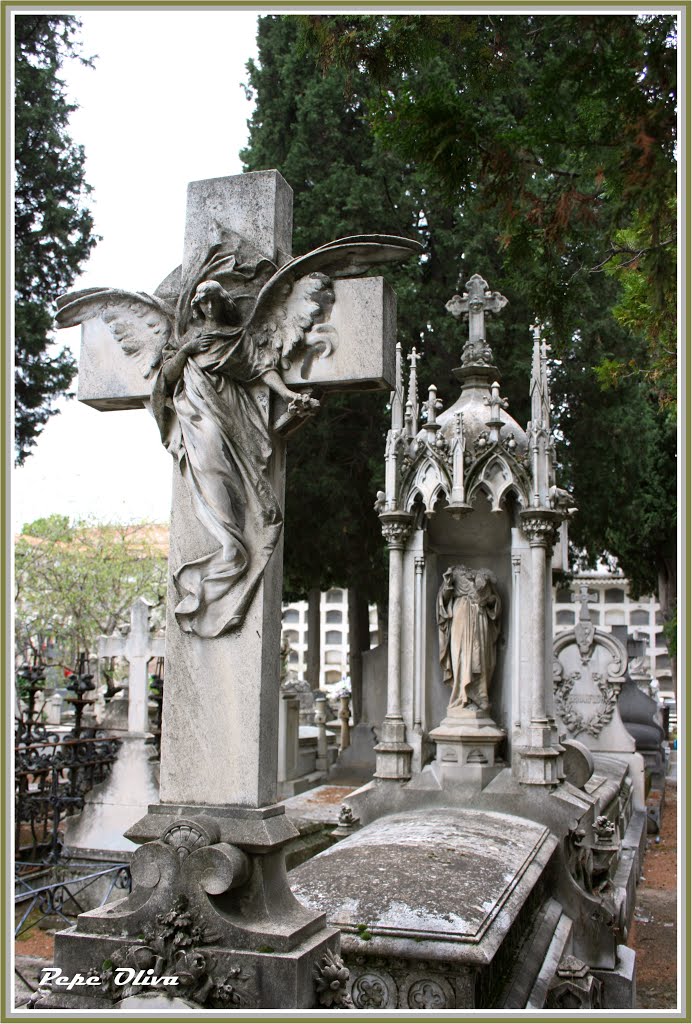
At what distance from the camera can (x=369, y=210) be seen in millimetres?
16531

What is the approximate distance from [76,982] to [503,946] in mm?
2427

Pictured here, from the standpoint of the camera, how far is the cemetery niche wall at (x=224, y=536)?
10.7 ft

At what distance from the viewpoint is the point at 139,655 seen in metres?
10.6

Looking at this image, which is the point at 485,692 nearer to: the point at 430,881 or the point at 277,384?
the point at 430,881

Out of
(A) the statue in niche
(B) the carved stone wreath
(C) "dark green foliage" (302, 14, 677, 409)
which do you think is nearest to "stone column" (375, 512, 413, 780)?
(A) the statue in niche

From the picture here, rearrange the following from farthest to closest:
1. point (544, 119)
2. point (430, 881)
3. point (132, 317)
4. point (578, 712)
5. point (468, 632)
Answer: point (578, 712) < point (468, 632) < point (430, 881) < point (132, 317) < point (544, 119)

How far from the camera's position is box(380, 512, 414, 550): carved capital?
833 cm

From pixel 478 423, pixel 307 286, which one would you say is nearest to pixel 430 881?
pixel 307 286

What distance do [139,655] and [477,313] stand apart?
211 inches

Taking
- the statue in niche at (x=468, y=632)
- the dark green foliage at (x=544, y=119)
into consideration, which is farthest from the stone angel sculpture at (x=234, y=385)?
the statue in niche at (x=468, y=632)

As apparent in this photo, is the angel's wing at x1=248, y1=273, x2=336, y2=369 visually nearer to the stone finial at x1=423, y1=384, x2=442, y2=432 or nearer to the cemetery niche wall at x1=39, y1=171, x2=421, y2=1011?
the cemetery niche wall at x1=39, y1=171, x2=421, y2=1011

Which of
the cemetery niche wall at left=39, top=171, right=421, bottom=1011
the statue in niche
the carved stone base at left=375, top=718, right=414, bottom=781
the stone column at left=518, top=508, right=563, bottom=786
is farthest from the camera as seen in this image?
the statue in niche

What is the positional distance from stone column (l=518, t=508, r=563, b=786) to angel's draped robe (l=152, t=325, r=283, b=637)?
15.3ft
